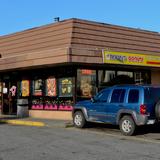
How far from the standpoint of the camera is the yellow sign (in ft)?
69.9

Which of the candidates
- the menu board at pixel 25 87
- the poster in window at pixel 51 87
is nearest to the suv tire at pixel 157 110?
the poster in window at pixel 51 87

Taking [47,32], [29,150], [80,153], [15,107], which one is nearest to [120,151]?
[80,153]

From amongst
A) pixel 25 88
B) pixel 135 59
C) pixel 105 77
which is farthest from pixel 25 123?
pixel 135 59

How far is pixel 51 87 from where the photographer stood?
23.4m

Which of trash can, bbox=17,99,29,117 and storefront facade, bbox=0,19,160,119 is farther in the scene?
trash can, bbox=17,99,29,117

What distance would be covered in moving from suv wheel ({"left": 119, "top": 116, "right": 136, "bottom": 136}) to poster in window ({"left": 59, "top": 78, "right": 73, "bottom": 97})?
6.72 meters

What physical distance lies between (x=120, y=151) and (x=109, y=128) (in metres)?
6.73

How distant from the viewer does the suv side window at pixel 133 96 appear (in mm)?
15375

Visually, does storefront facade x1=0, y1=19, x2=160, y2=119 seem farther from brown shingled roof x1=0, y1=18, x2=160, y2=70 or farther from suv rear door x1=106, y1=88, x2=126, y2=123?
suv rear door x1=106, y1=88, x2=126, y2=123

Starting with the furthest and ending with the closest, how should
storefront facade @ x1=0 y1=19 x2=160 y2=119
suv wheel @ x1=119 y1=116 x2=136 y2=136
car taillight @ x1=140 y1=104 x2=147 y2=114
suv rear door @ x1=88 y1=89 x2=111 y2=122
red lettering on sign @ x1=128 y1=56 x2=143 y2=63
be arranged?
red lettering on sign @ x1=128 y1=56 x2=143 y2=63 → storefront facade @ x1=0 y1=19 x2=160 y2=119 → suv rear door @ x1=88 y1=89 x2=111 y2=122 → suv wheel @ x1=119 y1=116 x2=136 y2=136 → car taillight @ x1=140 y1=104 x2=147 y2=114

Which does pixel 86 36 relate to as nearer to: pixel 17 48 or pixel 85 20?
pixel 85 20

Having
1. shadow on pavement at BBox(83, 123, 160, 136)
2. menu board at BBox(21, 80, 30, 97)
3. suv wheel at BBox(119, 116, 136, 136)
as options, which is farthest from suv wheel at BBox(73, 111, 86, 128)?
menu board at BBox(21, 80, 30, 97)

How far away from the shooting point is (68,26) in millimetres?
20859

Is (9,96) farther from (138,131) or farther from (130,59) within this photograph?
(138,131)
